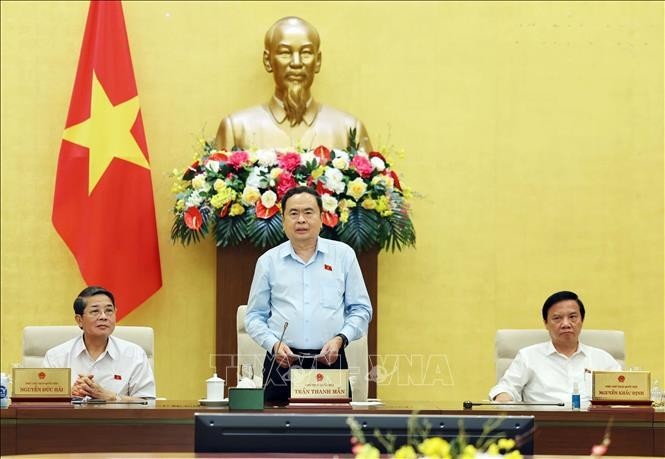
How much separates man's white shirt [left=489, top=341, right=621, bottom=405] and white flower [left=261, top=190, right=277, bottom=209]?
1355mm

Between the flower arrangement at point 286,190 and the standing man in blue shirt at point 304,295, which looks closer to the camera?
the standing man in blue shirt at point 304,295

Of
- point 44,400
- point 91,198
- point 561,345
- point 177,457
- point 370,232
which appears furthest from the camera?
point 91,198

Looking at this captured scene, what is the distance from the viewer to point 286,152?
19.7 feet

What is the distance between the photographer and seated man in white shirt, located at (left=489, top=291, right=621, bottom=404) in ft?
16.6

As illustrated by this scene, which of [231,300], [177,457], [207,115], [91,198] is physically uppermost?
[207,115]

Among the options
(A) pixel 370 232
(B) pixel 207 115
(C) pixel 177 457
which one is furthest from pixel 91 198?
(C) pixel 177 457

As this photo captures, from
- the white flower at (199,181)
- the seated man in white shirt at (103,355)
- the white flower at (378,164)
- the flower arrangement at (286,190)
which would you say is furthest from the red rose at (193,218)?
the seated man in white shirt at (103,355)

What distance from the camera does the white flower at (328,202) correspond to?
5840mm

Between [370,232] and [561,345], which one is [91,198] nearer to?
[370,232]

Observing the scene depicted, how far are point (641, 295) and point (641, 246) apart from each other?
25cm

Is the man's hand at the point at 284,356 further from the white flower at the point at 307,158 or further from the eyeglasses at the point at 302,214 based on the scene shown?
the white flower at the point at 307,158

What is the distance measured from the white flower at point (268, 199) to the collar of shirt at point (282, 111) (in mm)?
624

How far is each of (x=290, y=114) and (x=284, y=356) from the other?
210 centimetres

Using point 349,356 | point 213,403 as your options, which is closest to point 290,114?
point 349,356
